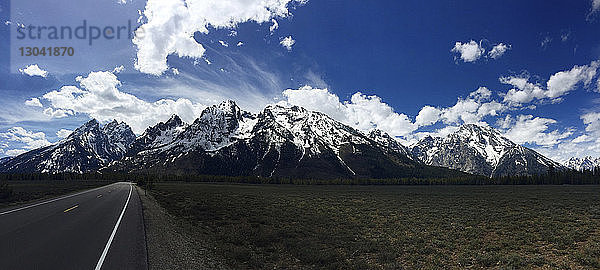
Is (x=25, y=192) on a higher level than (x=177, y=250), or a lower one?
lower

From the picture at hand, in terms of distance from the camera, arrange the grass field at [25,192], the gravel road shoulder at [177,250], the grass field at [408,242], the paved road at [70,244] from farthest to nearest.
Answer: the grass field at [25,192]
the grass field at [408,242]
the gravel road shoulder at [177,250]
the paved road at [70,244]

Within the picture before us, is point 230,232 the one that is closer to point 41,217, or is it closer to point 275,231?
point 275,231

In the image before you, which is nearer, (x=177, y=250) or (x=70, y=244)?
(x=70, y=244)

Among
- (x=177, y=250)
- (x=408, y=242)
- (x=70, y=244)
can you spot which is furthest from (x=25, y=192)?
(x=408, y=242)

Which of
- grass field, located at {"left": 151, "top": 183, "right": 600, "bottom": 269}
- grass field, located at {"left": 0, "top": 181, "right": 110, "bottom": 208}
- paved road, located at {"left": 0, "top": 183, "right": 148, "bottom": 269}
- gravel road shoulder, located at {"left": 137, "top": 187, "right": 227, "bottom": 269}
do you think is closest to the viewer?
paved road, located at {"left": 0, "top": 183, "right": 148, "bottom": 269}

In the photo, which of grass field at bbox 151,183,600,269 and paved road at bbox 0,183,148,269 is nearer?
paved road at bbox 0,183,148,269

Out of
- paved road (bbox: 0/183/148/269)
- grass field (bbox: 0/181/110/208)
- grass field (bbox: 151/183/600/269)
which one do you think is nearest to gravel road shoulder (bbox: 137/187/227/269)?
paved road (bbox: 0/183/148/269)

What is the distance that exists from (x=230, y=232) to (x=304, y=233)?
5.51m

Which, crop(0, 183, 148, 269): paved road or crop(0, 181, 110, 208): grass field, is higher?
crop(0, 183, 148, 269): paved road

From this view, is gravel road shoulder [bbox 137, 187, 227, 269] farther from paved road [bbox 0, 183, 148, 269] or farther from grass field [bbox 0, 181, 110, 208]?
grass field [bbox 0, 181, 110, 208]

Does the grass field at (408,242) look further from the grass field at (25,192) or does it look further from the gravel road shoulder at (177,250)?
the grass field at (25,192)

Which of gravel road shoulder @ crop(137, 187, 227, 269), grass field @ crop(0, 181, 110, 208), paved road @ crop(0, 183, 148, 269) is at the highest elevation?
paved road @ crop(0, 183, 148, 269)

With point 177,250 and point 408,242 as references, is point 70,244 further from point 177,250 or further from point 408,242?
point 408,242

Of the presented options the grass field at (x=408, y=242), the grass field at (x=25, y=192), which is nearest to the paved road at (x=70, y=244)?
the grass field at (x=408, y=242)
